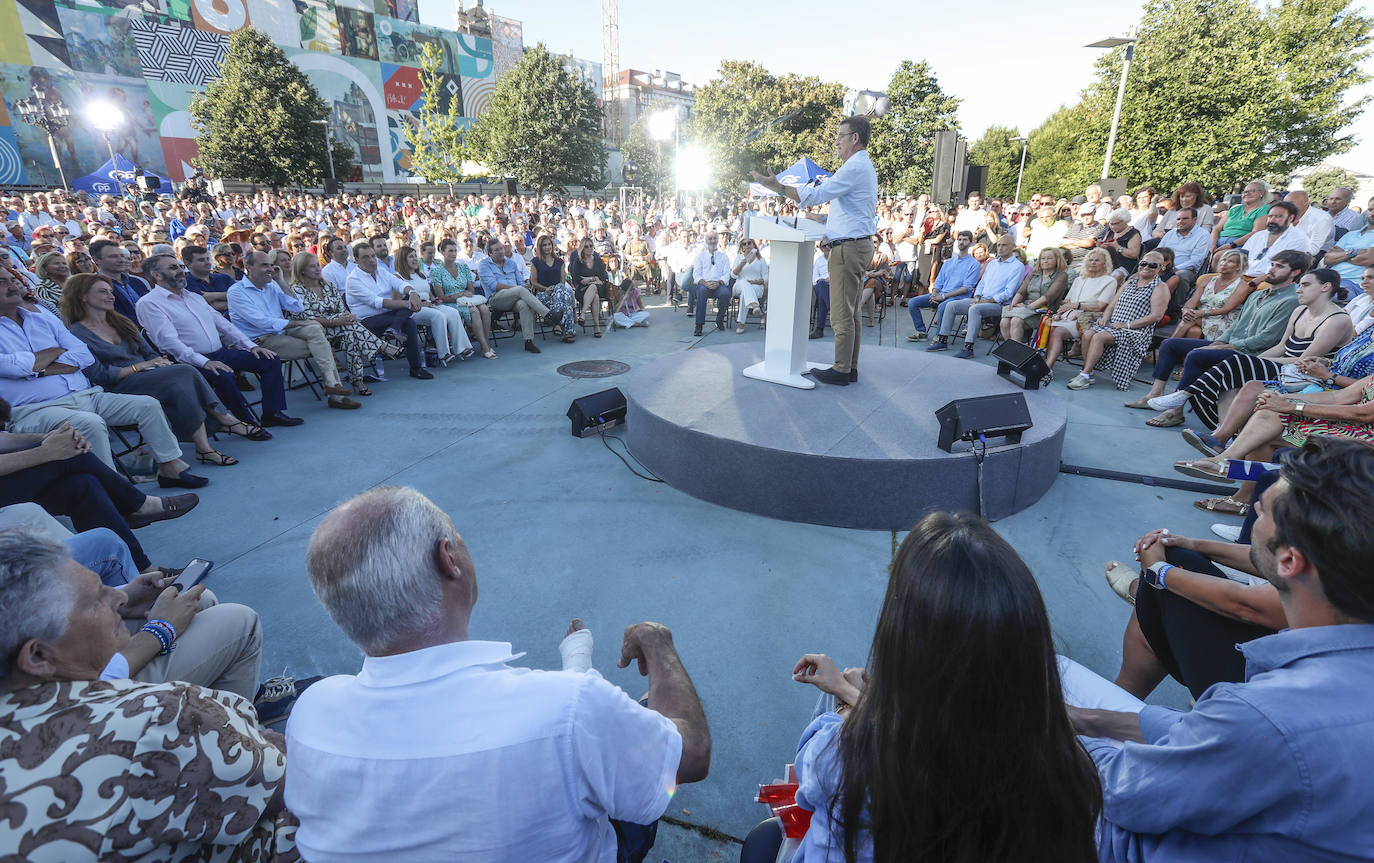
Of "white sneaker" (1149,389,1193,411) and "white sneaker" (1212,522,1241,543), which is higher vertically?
"white sneaker" (1149,389,1193,411)

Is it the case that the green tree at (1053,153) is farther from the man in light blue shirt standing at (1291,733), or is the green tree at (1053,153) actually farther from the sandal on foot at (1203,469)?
the man in light blue shirt standing at (1291,733)

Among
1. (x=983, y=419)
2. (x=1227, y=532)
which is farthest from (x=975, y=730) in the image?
(x=1227, y=532)

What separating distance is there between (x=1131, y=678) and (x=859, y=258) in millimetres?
2988

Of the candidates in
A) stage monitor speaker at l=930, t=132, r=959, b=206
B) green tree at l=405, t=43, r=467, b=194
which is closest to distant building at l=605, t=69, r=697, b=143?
green tree at l=405, t=43, r=467, b=194

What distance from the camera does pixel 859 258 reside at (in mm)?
4262

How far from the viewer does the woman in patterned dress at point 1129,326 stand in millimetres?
5840

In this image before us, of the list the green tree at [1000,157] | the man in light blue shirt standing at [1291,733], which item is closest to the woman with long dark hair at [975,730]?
the man in light blue shirt standing at [1291,733]

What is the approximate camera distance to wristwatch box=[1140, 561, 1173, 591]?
1.88 m

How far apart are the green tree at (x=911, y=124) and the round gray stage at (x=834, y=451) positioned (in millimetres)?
27396

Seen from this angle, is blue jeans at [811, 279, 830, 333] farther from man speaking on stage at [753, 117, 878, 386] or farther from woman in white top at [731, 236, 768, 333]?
man speaking on stage at [753, 117, 878, 386]

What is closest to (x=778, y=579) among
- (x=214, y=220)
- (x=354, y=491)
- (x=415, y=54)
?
(x=354, y=491)

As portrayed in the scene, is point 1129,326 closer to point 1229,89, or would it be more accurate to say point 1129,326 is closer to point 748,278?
point 748,278

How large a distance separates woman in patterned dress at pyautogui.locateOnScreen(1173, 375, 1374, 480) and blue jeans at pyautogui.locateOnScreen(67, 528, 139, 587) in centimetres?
567

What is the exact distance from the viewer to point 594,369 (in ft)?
22.9
